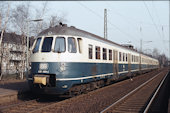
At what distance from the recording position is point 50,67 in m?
8.92

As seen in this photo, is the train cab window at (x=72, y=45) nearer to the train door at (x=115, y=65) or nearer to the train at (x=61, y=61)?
the train at (x=61, y=61)

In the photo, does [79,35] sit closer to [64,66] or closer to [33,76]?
[64,66]

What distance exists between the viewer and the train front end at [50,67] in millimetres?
8828

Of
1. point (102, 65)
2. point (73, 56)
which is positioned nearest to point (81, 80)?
point (73, 56)

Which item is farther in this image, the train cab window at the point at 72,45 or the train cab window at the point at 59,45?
the train cab window at the point at 72,45

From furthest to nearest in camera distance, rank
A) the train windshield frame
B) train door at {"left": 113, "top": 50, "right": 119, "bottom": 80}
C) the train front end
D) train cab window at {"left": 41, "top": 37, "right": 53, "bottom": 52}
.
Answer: train door at {"left": 113, "top": 50, "right": 119, "bottom": 80}, the train windshield frame, train cab window at {"left": 41, "top": 37, "right": 53, "bottom": 52}, the train front end

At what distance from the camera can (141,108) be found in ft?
27.8

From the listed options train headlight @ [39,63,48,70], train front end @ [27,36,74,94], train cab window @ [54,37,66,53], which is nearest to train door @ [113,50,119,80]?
train front end @ [27,36,74,94]

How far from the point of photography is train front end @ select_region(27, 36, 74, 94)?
883cm

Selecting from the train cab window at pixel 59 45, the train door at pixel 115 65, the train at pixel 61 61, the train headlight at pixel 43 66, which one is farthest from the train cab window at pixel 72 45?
the train door at pixel 115 65

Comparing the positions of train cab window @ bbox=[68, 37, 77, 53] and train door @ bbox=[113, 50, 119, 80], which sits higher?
train cab window @ bbox=[68, 37, 77, 53]

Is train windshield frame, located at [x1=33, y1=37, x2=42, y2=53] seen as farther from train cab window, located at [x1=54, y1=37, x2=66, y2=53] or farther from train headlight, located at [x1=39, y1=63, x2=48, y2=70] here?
train cab window, located at [x1=54, y1=37, x2=66, y2=53]

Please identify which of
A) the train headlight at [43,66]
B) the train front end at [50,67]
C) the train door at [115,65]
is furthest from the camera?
the train door at [115,65]

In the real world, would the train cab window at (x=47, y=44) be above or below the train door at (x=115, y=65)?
above
